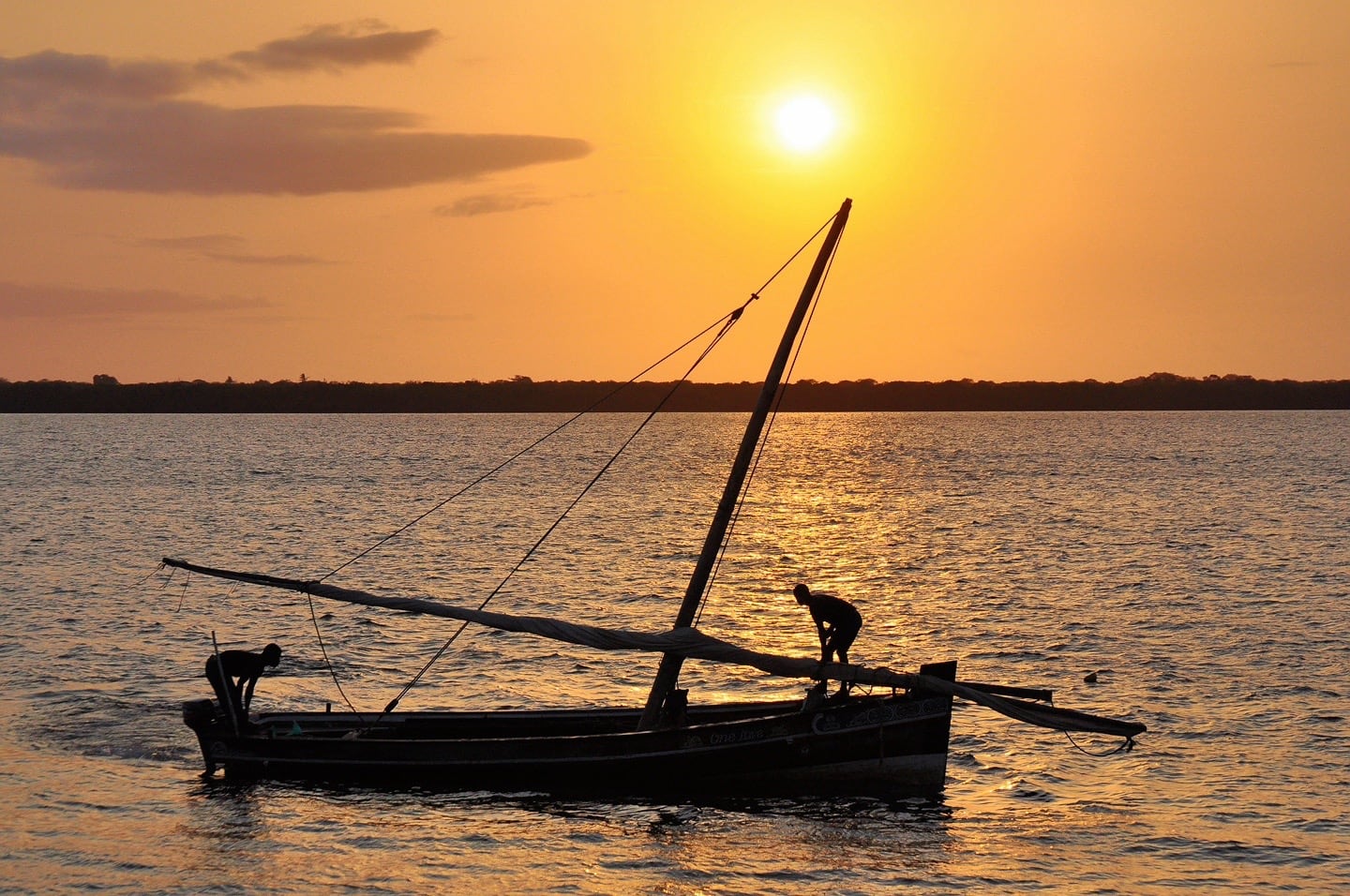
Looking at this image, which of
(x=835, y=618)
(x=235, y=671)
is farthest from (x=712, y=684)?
(x=235, y=671)

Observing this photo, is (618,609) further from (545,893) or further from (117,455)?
(117,455)

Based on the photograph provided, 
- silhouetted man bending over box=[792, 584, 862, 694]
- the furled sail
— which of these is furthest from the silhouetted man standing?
the furled sail

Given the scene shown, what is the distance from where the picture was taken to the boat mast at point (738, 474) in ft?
82.1

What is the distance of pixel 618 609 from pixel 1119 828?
93.3 ft

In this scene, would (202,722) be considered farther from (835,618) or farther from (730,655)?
→ (835,618)

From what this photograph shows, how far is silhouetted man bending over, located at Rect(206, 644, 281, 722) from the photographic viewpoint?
26.0 metres

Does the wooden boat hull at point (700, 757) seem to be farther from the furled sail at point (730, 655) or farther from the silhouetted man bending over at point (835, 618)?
the silhouetted man bending over at point (835, 618)

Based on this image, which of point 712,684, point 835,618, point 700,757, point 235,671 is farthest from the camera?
point 712,684

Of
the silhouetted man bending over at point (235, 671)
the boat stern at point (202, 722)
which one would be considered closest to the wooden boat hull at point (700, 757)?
the silhouetted man bending over at point (235, 671)

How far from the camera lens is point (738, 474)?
25.2 m

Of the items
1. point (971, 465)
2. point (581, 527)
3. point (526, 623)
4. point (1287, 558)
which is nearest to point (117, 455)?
point (971, 465)

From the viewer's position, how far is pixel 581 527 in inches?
3297

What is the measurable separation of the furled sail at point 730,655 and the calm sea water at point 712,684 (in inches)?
60.4

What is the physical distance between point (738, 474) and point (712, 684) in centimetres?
1124
